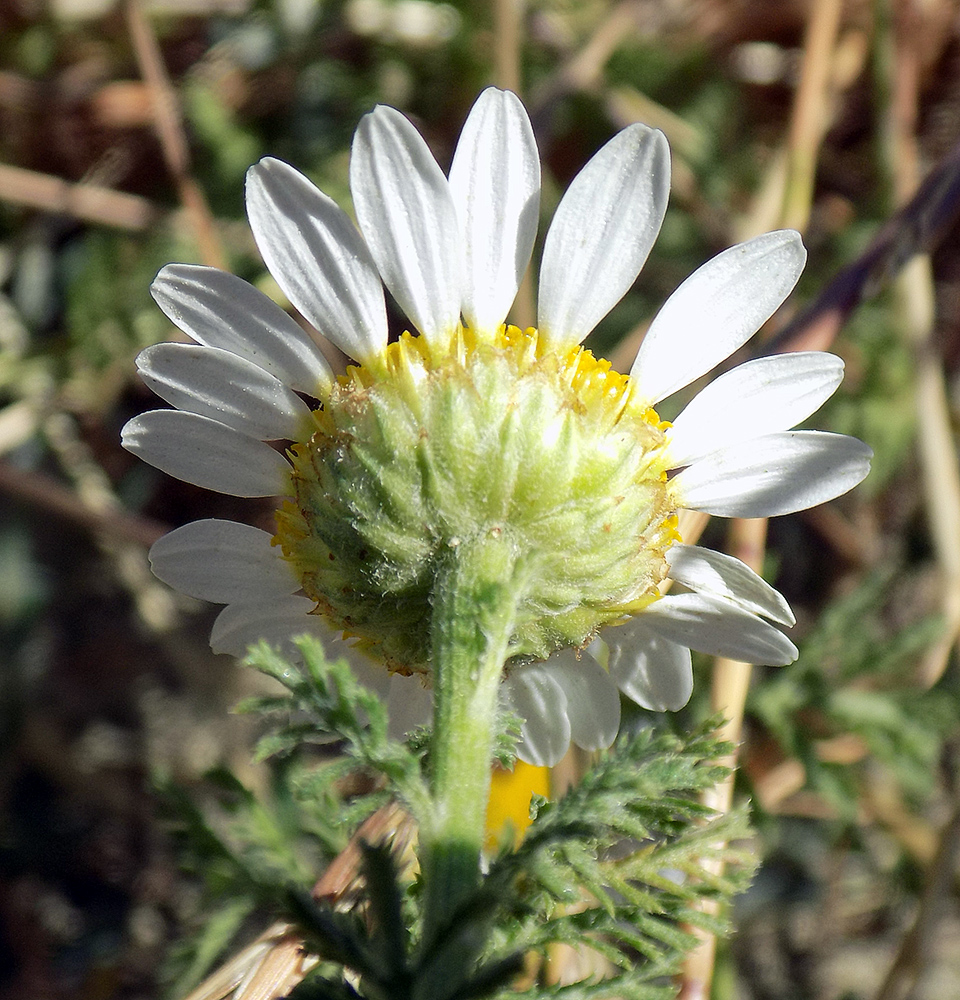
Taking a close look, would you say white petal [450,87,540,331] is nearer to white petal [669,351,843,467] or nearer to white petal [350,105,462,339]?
white petal [350,105,462,339]

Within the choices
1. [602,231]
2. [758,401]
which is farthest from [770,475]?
[602,231]

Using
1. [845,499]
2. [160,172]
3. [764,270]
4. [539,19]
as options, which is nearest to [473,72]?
[539,19]

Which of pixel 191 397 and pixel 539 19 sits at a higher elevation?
pixel 539 19

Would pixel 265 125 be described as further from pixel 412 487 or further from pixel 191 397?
pixel 412 487

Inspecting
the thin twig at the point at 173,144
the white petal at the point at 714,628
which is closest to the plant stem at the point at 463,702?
the white petal at the point at 714,628

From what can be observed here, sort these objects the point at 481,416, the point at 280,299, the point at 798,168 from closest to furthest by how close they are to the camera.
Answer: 1. the point at 481,416
2. the point at 798,168
3. the point at 280,299

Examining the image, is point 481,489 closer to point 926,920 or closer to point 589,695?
point 589,695

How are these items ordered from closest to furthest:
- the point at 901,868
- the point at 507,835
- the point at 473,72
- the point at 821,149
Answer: the point at 507,835 < the point at 901,868 < the point at 473,72 < the point at 821,149

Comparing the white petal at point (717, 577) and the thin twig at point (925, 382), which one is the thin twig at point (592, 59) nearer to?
the thin twig at point (925, 382)
